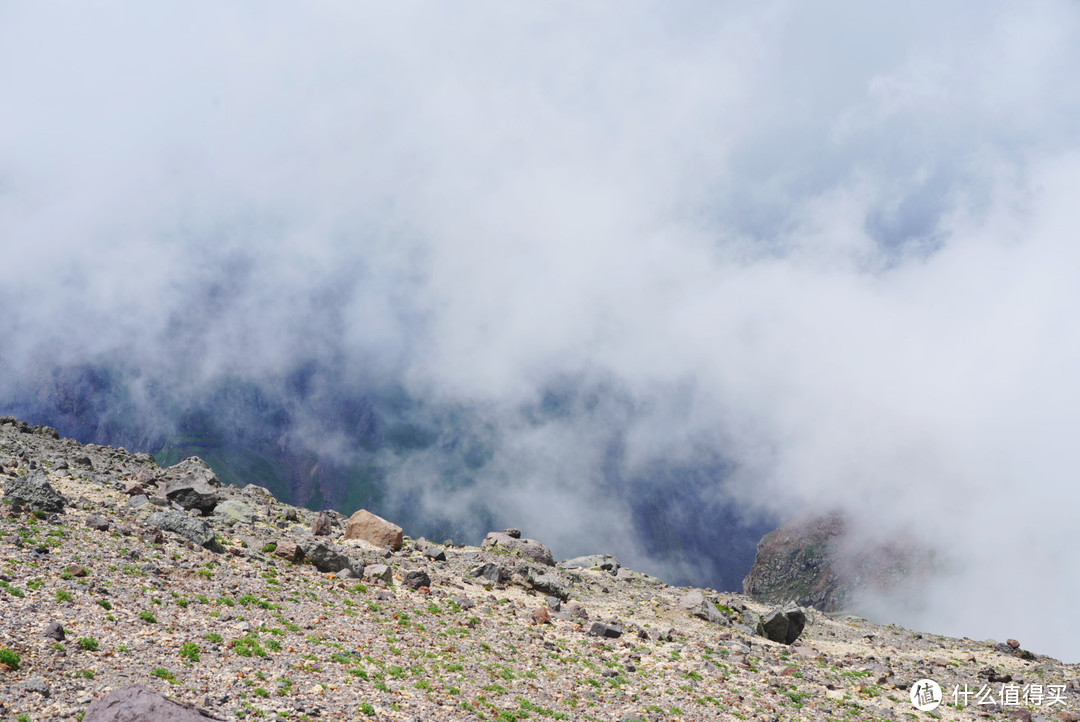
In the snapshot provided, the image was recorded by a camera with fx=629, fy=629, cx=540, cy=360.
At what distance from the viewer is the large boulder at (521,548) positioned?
70.6m

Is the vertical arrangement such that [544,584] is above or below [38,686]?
above

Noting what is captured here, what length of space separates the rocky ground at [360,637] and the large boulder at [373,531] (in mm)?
424

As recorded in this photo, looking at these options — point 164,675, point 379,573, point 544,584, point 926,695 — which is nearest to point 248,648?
point 164,675

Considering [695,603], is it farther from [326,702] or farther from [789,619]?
[326,702]

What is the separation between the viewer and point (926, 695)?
4409cm

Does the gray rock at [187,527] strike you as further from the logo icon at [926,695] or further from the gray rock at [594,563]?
the logo icon at [926,695]

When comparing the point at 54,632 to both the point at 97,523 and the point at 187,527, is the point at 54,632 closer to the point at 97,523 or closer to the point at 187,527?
the point at 97,523

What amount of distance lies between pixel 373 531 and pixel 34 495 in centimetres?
2595

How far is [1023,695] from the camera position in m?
46.8

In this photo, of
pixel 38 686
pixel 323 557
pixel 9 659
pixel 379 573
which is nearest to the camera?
pixel 38 686

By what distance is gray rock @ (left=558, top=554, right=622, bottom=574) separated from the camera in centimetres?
7778

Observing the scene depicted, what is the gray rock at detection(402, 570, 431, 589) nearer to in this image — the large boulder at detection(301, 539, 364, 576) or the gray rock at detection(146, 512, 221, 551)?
the large boulder at detection(301, 539, 364, 576)

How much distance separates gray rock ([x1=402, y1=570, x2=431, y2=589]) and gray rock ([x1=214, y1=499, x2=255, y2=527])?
1634cm

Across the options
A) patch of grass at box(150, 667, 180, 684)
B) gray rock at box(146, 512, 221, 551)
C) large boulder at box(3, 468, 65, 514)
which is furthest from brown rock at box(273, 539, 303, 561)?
patch of grass at box(150, 667, 180, 684)
